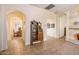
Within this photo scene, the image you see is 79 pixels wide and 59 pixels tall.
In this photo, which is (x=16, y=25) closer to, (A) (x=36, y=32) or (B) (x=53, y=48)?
(A) (x=36, y=32)

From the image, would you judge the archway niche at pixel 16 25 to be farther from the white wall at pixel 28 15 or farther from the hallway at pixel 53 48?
the hallway at pixel 53 48

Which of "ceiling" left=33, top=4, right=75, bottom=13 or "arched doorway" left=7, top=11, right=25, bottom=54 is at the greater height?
"ceiling" left=33, top=4, right=75, bottom=13

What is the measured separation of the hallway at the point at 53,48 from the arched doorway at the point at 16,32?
0.14 metres

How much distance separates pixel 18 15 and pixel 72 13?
3.41 ft

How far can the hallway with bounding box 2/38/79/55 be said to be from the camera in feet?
8.05

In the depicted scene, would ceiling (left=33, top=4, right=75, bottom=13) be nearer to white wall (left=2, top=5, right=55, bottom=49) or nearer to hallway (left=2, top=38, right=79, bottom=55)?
white wall (left=2, top=5, right=55, bottom=49)

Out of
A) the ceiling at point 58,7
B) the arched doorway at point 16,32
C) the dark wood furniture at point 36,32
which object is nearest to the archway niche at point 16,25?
the arched doorway at point 16,32

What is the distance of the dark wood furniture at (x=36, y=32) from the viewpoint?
2512 mm

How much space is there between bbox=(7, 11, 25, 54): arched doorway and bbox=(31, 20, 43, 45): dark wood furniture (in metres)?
0.21

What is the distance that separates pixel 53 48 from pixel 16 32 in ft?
2.63

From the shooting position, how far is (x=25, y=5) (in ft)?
8.04

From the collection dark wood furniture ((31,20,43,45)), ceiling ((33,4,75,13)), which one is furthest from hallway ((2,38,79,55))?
ceiling ((33,4,75,13))
